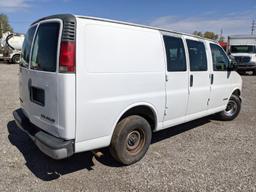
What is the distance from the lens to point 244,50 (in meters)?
19.2

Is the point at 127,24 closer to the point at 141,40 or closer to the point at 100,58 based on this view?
the point at 141,40

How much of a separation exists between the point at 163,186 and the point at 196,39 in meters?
3.01

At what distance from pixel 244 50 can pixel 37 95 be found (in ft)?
66.8

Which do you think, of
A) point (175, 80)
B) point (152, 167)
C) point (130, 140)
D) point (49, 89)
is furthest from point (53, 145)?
point (175, 80)

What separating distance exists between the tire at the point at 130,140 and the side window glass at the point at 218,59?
2429 mm

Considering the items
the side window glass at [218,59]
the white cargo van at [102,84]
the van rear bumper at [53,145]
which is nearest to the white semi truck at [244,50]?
the side window glass at [218,59]

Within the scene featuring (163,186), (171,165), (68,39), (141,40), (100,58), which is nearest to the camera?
(68,39)

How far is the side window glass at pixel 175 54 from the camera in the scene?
372 cm

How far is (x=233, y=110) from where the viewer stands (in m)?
6.07

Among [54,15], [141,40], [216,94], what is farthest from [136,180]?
[216,94]

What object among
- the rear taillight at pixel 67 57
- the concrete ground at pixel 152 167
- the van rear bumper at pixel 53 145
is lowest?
the concrete ground at pixel 152 167

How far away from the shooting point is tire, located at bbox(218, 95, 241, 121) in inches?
235

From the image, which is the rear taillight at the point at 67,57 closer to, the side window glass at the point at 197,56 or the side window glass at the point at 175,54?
the side window glass at the point at 175,54

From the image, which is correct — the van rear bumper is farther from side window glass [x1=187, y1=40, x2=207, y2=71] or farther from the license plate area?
side window glass [x1=187, y1=40, x2=207, y2=71]
